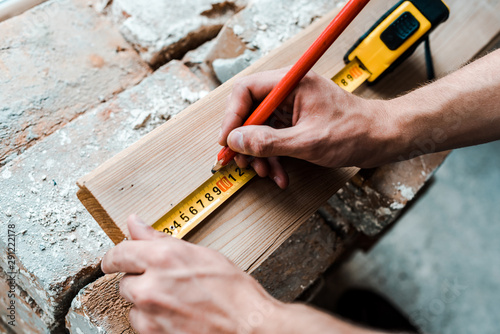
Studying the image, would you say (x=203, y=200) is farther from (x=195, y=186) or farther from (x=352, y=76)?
(x=352, y=76)

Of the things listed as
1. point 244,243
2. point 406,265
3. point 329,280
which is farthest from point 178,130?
point 406,265

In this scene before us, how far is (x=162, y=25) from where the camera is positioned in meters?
1.59

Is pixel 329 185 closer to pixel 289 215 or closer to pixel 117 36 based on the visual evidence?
pixel 289 215

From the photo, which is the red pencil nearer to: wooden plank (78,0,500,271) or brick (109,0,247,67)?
wooden plank (78,0,500,271)

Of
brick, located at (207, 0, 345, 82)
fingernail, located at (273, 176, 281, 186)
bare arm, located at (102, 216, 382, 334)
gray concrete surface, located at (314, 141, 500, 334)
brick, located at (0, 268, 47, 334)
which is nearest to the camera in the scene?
bare arm, located at (102, 216, 382, 334)

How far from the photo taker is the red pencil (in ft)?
3.10

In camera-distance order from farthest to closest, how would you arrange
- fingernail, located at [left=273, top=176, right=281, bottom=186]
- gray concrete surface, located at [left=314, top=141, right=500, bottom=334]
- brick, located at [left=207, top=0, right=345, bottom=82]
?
gray concrete surface, located at [left=314, top=141, right=500, bottom=334], brick, located at [left=207, top=0, right=345, bottom=82], fingernail, located at [left=273, top=176, right=281, bottom=186]

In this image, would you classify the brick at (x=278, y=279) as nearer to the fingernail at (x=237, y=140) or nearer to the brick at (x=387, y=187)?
the brick at (x=387, y=187)

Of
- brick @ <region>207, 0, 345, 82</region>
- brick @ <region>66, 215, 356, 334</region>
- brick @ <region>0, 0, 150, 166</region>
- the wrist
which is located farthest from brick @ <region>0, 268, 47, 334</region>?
the wrist

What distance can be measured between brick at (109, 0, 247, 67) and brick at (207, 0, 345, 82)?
15 cm

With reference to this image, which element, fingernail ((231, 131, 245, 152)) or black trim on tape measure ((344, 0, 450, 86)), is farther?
black trim on tape measure ((344, 0, 450, 86))

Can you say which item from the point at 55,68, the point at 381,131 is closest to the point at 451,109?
the point at 381,131

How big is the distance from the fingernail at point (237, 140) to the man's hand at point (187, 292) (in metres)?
0.29

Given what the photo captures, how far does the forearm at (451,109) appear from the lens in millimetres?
1104
